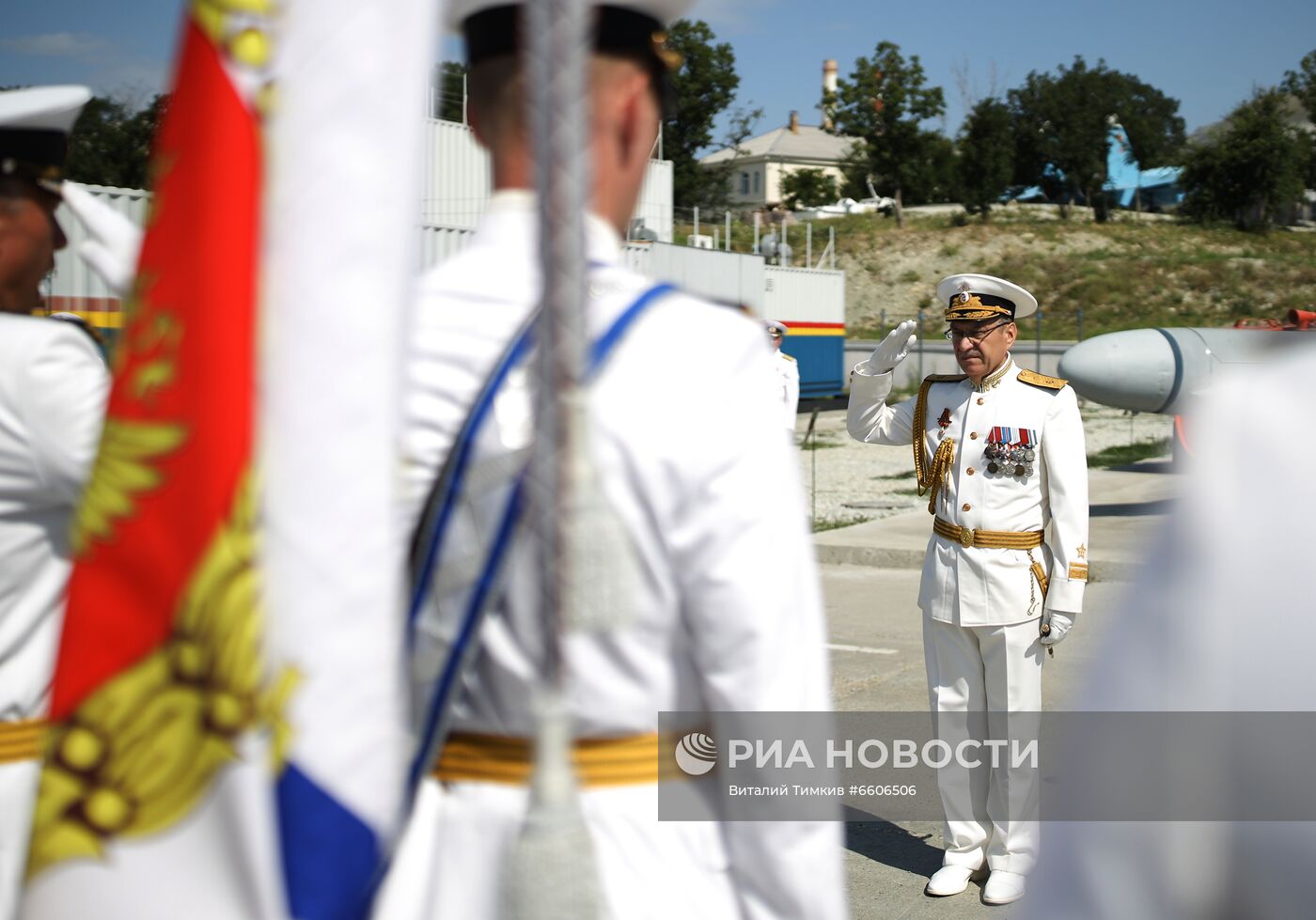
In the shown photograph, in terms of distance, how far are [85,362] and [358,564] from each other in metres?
1.17

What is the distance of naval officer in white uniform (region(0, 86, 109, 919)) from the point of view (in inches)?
83.7

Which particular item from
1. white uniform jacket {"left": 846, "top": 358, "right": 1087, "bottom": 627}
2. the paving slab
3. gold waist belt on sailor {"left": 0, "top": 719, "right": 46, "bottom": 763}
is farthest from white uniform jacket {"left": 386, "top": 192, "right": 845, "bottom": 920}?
the paving slab

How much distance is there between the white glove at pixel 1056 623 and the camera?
15.3 ft

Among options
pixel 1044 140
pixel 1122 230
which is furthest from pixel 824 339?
pixel 1044 140

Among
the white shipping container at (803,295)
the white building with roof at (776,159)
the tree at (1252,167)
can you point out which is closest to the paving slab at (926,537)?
the white shipping container at (803,295)

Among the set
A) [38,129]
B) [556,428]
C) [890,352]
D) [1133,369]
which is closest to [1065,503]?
[890,352]

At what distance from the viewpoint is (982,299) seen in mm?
5004

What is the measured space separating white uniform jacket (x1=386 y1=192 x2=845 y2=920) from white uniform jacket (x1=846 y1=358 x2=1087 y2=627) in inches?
130

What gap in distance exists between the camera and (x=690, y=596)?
153 centimetres

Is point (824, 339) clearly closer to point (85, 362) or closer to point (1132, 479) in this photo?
point (1132, 479)

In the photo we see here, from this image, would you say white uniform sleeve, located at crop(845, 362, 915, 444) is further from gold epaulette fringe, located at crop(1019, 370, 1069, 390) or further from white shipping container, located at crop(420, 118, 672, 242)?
white shipping container, located at crop(420, 118, 672, 242)

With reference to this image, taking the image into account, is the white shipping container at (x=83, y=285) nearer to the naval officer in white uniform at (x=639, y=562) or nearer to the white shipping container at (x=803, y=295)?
the naval officer in white uniform at (x=639, y=562)

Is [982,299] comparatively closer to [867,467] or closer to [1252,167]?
[867,467]

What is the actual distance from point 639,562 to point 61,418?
1.14 metres
